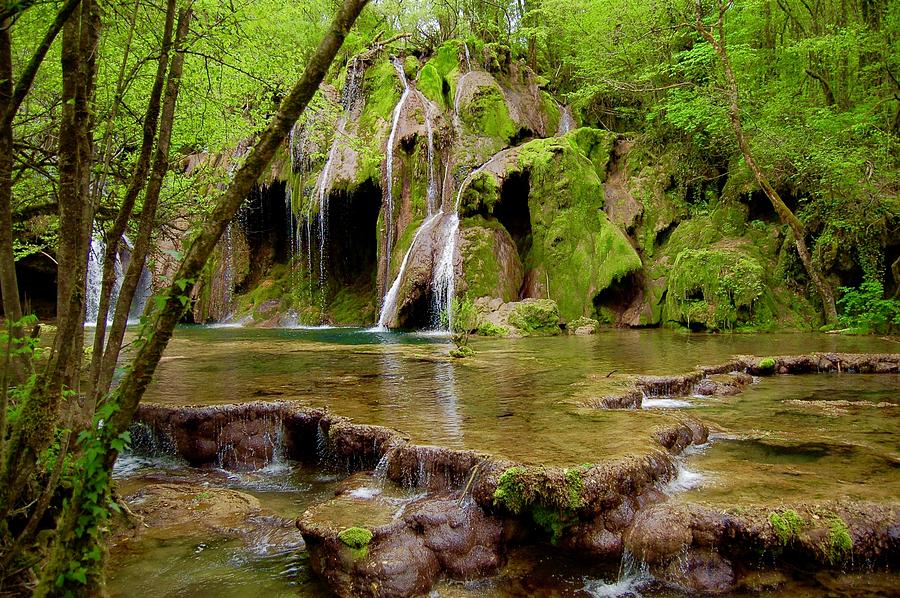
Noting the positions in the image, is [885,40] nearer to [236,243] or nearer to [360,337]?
[360,337]

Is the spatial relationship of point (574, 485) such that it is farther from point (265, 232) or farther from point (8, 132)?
point (265, 232)

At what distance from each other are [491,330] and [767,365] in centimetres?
831

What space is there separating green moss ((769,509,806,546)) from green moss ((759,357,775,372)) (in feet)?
22.1

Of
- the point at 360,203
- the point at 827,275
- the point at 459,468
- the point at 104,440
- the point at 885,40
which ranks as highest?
the point at 885,40

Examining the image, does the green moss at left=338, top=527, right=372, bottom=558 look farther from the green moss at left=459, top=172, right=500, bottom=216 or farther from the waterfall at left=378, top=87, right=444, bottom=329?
the green moss at left=459, top=172, right=500, bottom=216

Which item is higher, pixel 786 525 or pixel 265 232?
pixel 265 232

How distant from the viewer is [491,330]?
1705 centimetres

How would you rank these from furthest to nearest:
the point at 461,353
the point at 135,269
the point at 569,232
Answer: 1. the point at 569,232
2. the point at 461,353
3. the point at 135,269

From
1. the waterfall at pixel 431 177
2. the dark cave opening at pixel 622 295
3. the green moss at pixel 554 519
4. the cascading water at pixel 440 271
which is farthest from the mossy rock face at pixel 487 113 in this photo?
the green moss at pixel 554 519

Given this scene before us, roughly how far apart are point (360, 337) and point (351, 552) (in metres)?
13.2

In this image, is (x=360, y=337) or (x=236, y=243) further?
(x=236, y=243)

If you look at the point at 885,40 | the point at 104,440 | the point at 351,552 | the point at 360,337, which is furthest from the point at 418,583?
the point at 885,40

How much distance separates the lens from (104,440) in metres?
2.50

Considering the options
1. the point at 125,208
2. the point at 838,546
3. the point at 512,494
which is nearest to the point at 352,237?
the point at 512,494
